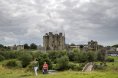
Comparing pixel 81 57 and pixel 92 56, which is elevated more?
pixel 92 56

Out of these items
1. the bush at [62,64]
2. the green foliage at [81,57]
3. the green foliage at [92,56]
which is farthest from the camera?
the green foliage at [92,56]

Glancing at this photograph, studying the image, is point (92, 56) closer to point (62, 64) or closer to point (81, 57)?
point (81, 57)

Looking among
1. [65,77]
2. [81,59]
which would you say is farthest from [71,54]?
[65,77]

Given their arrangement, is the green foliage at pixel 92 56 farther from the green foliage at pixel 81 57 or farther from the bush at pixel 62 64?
the bush at pixel 62 64

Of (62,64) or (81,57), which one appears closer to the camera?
(62,64)

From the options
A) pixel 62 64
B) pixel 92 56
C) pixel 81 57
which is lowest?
pixel 62 64

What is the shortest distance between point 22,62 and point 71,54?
56.7m

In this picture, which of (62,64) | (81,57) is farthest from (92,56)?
(62,64)

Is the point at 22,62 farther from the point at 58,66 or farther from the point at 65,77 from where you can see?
the point at 65,77

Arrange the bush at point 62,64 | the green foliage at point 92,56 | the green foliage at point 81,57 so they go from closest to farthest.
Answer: the bush at point 62,64 → the green foliage at point 81,57 → the green foliage at point 92,56

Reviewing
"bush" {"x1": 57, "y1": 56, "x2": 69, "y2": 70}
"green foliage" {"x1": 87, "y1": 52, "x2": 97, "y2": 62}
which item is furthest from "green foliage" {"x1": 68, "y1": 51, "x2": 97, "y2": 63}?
"bush" {"x1": 57, "y1": 56, "x2": 69, "y2": 70}

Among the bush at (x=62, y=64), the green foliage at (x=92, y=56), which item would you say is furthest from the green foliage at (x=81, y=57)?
Result: the bush at (x=62, y=64)

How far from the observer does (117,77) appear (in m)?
32.6

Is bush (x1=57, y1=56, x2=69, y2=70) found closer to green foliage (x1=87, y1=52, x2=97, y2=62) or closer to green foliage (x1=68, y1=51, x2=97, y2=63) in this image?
green foliage (x1=68, y1=51, x2=97, y2=63)
